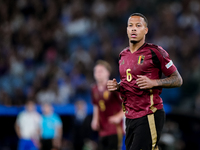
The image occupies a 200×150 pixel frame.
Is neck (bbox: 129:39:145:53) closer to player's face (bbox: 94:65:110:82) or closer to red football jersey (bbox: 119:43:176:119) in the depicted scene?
red football jersey (bbox: 119:43:176:119)

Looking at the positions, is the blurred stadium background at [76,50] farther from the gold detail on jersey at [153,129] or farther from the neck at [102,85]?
the gold detail on jersey at [153,129]

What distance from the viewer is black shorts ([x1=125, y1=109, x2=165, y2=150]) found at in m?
4.48

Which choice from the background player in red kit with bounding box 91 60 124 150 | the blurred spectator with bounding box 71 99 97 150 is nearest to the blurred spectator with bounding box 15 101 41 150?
the blurred spectator with bounding box 71 99 97 150

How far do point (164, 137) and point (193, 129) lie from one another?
2461 millimetres

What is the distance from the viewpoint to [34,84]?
13477mm

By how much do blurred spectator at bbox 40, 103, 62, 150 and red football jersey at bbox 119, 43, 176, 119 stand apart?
6.09m

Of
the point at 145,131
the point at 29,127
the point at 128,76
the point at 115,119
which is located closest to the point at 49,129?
the point at 29,127

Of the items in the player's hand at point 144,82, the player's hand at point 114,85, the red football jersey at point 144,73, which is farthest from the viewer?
the player's hand at point 114,85

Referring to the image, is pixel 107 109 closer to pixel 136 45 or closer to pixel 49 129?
pixel 136 45

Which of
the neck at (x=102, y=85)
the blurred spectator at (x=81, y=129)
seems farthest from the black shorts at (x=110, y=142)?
the blurred spectator at (x=81, y=129)

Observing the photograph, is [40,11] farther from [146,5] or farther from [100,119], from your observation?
[100,119]

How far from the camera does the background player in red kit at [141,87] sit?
452 cm

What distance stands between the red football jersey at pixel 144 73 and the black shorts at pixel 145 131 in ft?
0.25

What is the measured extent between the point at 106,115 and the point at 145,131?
2753mm
